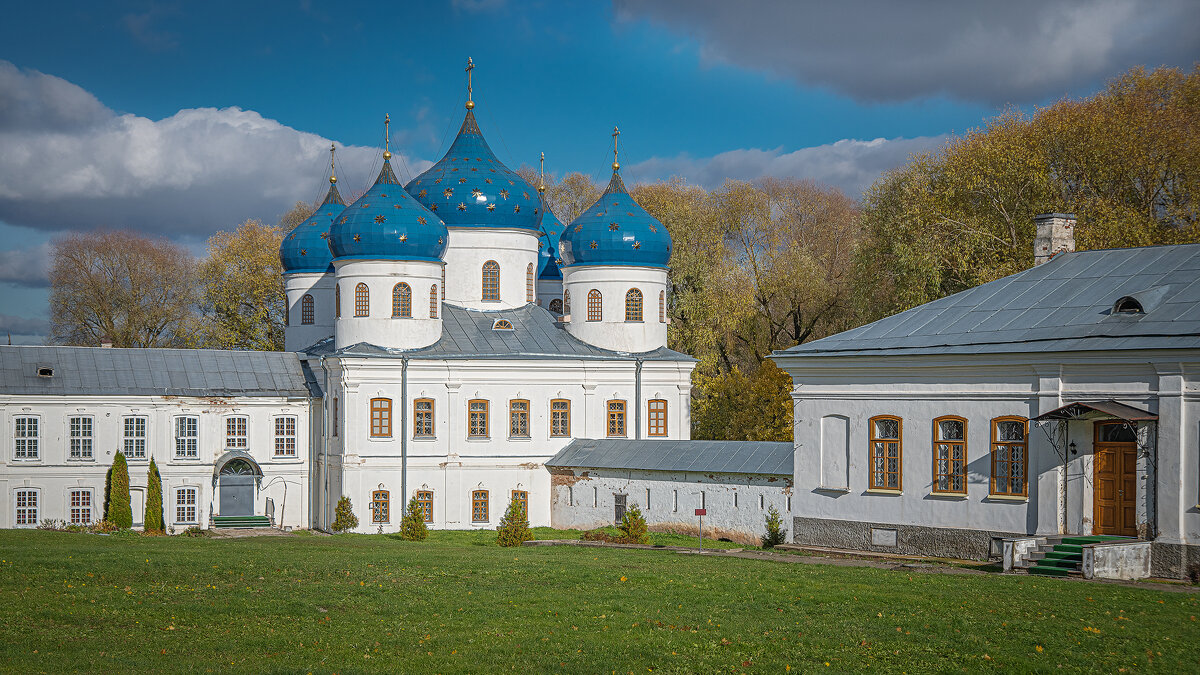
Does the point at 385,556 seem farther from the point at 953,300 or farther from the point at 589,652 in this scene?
the point at 953,300

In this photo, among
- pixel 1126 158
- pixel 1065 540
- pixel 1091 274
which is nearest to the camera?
pixel 1065 540

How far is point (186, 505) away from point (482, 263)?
1168cm

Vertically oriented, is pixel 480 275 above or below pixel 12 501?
above

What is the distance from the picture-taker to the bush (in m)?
26.0

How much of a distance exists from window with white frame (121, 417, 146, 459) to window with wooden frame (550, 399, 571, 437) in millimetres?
11667

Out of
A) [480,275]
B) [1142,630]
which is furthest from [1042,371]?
[480,275]

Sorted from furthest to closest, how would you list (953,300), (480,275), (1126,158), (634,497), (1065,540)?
1. (480,275)
2. (1126,158)
3. (634,497)
4. (953,300)
5. (1065,540)

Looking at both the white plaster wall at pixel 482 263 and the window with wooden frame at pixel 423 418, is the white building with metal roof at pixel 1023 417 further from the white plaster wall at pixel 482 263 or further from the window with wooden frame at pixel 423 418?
the white plaster wall at pixel 482 263

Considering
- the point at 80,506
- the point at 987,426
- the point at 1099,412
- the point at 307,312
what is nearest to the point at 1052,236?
the point at 987,426

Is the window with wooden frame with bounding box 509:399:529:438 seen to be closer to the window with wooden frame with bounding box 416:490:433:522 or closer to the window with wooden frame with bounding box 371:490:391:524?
the window with wooden frame with bounding box 416:490:433:522

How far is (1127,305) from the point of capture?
68.2 feet

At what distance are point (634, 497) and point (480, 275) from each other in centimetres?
1047

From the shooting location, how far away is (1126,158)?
34.2m

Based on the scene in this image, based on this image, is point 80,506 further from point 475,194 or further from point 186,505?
point 475,194
